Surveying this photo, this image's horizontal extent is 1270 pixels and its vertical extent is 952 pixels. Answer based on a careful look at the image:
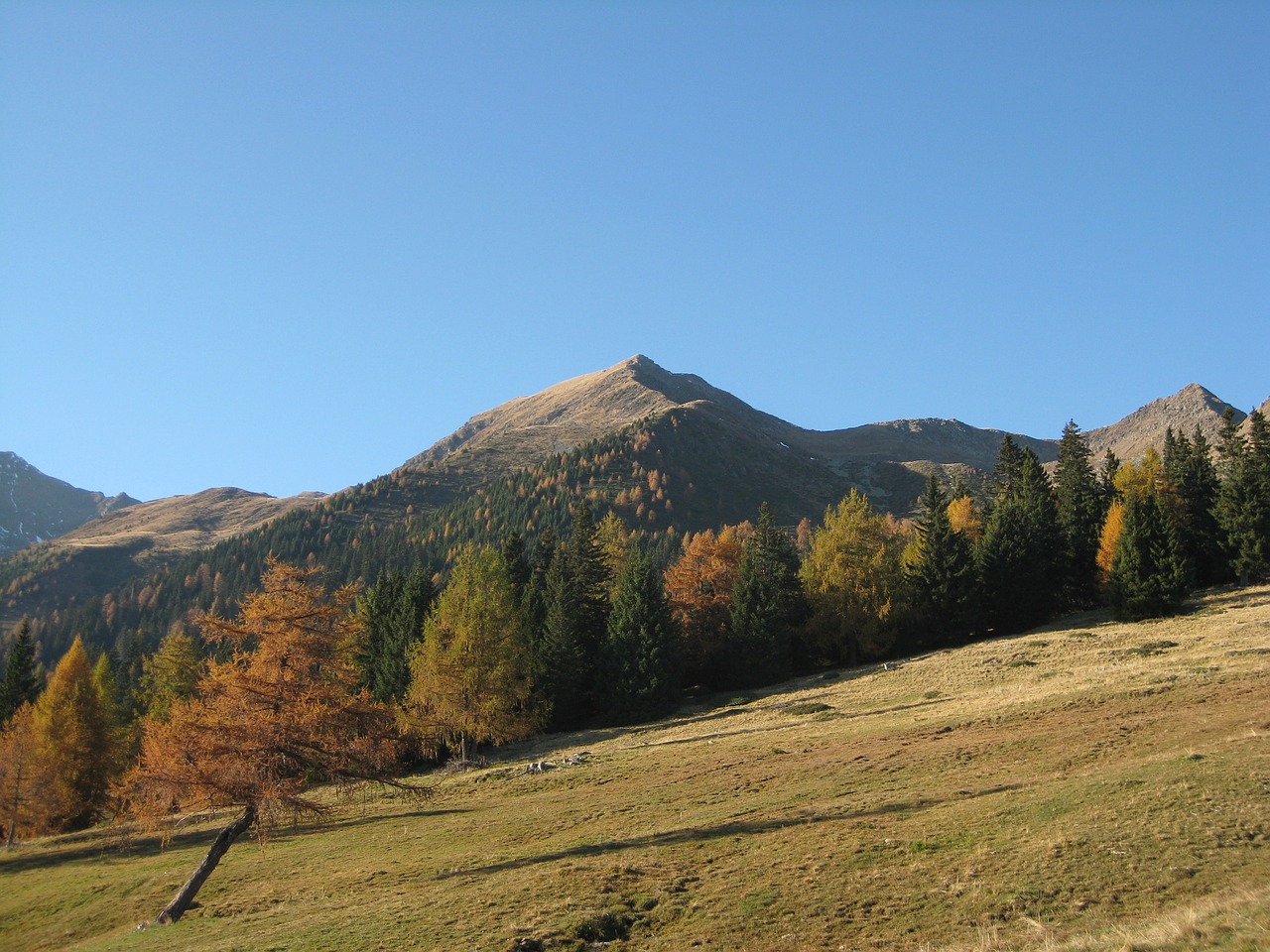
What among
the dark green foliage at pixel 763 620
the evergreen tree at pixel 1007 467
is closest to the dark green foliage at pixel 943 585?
the dark green foliage at pixel 763 620

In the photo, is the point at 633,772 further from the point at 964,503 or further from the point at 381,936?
the point at 964,503

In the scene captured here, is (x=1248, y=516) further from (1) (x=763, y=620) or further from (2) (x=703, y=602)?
(2) (x=703, y=602)

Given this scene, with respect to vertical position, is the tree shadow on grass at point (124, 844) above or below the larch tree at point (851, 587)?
below

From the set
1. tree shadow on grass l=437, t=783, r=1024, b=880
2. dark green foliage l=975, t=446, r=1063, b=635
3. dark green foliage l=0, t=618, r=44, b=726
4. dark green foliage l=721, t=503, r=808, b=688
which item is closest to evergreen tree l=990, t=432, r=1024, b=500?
dark green foliage l=975, t=446, r=1063, b=635

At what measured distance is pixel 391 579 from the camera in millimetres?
80625

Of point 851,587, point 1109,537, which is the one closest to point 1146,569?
point 1109,537

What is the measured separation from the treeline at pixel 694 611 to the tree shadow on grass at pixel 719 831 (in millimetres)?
30610

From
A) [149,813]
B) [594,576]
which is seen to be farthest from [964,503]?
[149,813]

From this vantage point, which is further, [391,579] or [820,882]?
[391,579]

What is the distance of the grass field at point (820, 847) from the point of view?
16391mm

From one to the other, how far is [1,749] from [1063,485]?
97.8m

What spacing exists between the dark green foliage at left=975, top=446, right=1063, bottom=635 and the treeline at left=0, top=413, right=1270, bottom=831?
0.56 feet

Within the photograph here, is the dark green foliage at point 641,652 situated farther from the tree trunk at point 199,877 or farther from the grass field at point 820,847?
the tree trunk at point 199,877

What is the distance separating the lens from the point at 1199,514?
260 feet
